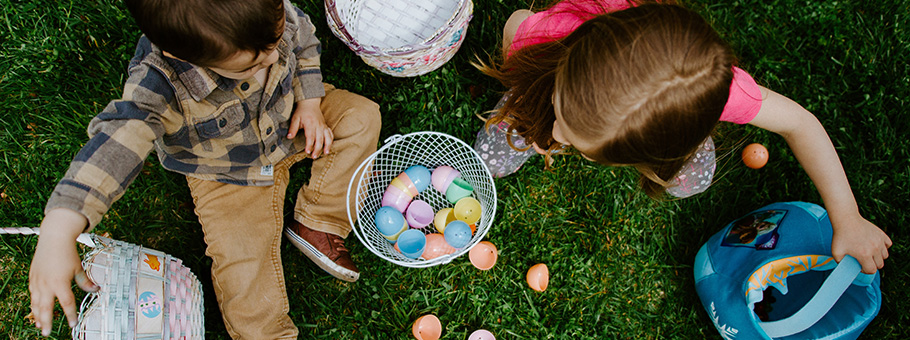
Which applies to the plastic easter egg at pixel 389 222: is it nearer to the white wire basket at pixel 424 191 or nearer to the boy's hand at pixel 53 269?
the white wire basket at pixel 424 191

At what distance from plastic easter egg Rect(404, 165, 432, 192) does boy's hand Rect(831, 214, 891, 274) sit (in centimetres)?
133

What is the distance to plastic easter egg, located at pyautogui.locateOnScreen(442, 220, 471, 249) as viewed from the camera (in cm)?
170

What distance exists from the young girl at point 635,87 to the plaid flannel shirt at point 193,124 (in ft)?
2.31

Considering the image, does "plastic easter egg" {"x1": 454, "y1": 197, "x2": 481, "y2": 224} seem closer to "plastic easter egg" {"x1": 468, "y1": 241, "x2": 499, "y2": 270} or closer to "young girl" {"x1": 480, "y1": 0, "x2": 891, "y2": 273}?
"plastic easter egg" {"x1": 468, "y1": 241, "x2": 499, "y2": 270}

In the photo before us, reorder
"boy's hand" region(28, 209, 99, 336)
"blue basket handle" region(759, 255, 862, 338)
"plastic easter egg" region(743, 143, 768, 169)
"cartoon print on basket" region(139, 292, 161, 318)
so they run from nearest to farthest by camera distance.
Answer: "boy's hand" region(28, 209, 99, 336), "cartoon print on basket" region(139, 292, 161, 318), "blue basket handle" region(759, 255, 862, 338), "plastic easter egg" region(743, 143, 768, 169)

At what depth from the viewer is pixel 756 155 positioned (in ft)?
6.86

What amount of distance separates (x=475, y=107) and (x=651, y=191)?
0.75 metres

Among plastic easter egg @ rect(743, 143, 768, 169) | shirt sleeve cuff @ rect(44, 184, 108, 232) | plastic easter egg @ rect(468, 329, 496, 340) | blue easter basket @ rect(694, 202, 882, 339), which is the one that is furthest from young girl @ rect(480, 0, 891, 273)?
shirt sleeve cuff @ rect(44, 184, 108, 232)

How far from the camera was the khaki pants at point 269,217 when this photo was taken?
173 cm

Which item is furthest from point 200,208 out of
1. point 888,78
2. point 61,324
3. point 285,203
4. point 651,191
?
point 888,78

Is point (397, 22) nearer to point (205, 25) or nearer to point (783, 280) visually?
point (205, 25)

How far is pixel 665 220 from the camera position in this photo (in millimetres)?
2123

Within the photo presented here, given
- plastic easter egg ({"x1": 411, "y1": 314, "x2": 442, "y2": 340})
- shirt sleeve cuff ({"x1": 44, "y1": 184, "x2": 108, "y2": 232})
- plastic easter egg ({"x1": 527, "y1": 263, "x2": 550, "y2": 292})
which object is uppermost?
shirt sleeve cuff ({"x1": 44, "y1": 184, "x2": 108, "y2": 232})

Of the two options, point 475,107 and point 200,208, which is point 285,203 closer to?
point 200,208
